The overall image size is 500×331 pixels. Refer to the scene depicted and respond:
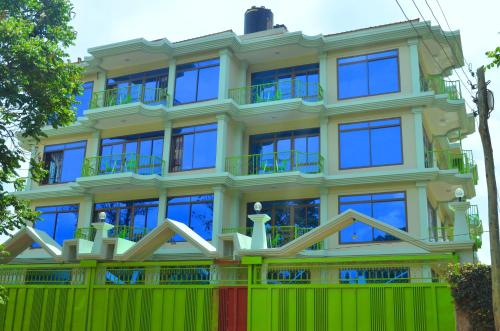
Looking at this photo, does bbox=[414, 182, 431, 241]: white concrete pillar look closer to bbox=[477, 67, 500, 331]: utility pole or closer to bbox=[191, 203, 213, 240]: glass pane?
bbox=[191, 203, 213, 240]: glass pane

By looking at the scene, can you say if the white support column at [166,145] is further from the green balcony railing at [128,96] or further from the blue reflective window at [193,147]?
the green balcony railing at [128,96]

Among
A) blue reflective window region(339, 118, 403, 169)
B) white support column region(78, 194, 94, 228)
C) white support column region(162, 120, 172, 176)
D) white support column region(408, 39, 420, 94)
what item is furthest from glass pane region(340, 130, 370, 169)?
white support column region(78, 194, 94, 228)

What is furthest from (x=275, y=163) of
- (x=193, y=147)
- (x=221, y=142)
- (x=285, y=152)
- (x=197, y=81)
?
(x=197, y=81)

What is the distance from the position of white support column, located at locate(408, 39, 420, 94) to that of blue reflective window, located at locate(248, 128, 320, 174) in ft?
13.3

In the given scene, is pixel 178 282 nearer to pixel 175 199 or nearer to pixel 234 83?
pixel 175 199

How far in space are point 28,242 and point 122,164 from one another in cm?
733

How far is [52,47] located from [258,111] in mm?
10119

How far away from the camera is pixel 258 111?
22078mm

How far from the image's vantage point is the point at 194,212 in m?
22.0

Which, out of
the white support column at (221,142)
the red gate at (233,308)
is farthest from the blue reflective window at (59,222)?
the red gate at (233,308)

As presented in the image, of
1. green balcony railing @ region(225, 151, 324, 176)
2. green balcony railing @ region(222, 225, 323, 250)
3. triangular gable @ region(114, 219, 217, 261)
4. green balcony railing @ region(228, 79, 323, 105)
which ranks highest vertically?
green balcony railing @ region(228, 79, 323, 105)

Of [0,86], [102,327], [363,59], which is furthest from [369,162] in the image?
[0,86]

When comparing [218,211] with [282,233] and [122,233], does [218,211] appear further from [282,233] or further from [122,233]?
[122,233]

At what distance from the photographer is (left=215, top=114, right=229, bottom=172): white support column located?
71.3ft
